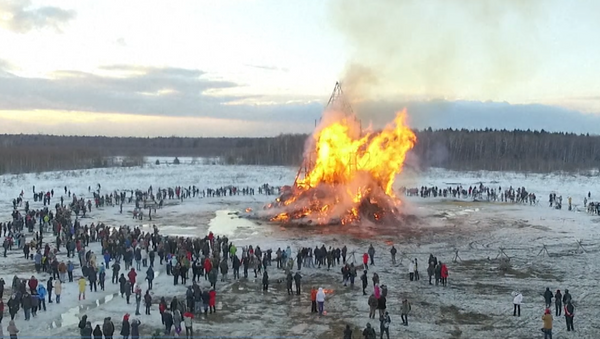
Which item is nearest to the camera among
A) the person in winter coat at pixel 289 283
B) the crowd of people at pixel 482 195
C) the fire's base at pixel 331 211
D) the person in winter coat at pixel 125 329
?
the person in winter coat at pixel 125 329

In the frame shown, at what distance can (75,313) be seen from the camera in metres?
16.9

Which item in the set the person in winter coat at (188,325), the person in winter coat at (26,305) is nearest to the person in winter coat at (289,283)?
the person in winter coat at (188,325)

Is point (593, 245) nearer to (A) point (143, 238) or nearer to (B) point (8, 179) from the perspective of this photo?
(A) point (143, 238)

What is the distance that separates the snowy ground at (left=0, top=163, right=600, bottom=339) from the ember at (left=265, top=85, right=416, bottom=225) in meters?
2.57

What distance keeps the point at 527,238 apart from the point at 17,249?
28.9 m

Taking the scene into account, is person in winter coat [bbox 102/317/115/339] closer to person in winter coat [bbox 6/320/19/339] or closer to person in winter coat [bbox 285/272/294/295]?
person in winter coat [bbox 6/320/19/339]

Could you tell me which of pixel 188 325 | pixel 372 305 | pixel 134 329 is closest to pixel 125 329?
pixel 134 329

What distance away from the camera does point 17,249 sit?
27500mm

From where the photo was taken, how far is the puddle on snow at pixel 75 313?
1586cm

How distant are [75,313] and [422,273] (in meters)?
13.8

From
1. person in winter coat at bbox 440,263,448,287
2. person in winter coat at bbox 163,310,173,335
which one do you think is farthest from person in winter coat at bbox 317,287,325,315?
person in winter coat at bbox 440,263,448,287

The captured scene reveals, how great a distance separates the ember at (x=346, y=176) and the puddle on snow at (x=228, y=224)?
2.61 metres

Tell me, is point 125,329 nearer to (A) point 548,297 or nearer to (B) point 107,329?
(B) point 107,329

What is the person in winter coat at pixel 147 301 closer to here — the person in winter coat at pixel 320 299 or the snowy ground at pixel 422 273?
the snowy ground at pixel 422 273
